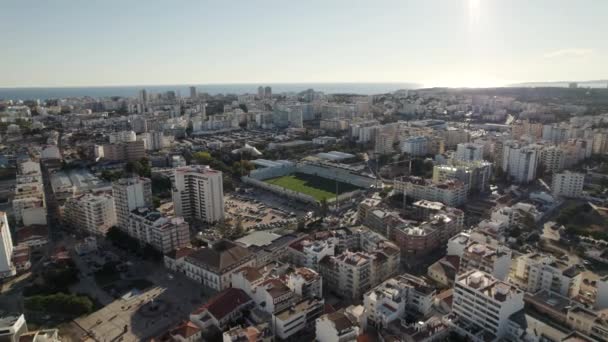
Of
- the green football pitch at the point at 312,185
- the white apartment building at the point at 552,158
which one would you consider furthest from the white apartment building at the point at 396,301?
the white apartment building at the point at 552,158

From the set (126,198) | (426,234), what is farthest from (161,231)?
(426,234)

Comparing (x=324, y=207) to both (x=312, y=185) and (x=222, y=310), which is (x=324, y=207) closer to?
(x=312, y=185)

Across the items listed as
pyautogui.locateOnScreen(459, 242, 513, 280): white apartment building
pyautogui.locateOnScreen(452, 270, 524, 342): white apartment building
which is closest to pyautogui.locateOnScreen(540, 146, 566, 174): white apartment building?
pyautogui.locateOnScreen(459, 242, 513, 280): white apartment building

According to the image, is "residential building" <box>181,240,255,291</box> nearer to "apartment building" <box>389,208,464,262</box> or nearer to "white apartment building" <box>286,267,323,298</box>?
"white apartment building" <box>286,267,323,298</box>

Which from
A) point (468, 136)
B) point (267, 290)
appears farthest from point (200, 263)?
point (468, 136)

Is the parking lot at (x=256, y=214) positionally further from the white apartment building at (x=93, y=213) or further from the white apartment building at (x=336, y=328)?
the white apartment building at (x=336, y=328)
